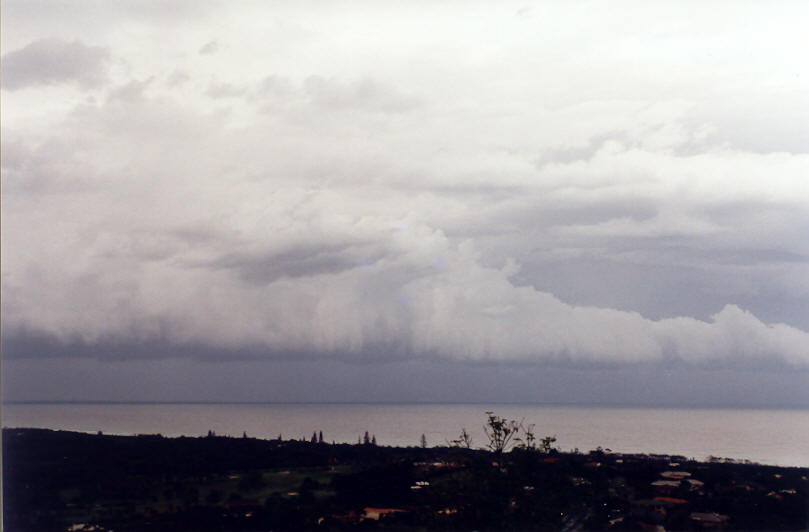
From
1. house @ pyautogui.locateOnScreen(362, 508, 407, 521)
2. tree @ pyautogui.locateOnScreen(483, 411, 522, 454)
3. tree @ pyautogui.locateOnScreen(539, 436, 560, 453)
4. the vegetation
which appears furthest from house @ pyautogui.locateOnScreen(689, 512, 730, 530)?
house @ pyautogui.locateOnScreen(362, 508, 407, 521)

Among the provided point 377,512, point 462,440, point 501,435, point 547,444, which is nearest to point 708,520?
point 547,444

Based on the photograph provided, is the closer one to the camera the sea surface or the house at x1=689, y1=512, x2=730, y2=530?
the house at x1=689, y1=512, x2=730, y2=530

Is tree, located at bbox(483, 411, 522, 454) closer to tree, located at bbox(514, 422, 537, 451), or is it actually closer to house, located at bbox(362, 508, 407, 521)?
tree, located at bbox(514, 422, 537, 451)

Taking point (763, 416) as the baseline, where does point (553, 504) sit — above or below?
below

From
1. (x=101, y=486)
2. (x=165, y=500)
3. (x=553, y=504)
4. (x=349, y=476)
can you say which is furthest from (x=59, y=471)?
(x=553, y=504)

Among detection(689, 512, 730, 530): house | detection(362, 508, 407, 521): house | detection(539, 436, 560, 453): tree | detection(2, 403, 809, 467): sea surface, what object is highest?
detection(2, 403, 809, 467): sea surface

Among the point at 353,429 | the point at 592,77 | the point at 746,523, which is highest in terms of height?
the point at 592,77

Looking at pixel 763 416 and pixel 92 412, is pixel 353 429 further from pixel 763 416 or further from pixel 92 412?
pixel 763 416

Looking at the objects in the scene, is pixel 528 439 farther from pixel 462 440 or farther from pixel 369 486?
pixel 369 486
